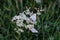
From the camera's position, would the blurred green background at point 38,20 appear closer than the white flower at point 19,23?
No

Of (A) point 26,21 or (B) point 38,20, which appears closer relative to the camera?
(A) point 26,21

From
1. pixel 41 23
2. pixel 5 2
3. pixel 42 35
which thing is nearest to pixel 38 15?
→ pixel 41 23

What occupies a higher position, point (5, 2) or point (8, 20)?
point (5, 2)

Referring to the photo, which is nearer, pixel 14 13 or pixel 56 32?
pixel 56 32

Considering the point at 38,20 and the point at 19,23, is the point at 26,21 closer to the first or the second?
the point at 19,23

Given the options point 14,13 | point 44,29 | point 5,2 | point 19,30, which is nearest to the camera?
point 19,30

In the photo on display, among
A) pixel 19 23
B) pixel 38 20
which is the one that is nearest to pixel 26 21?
pixel 19 23

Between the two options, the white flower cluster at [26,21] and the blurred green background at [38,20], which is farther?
the blurred green background at [38,20]

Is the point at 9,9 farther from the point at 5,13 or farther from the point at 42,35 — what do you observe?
the point at 42,35
